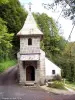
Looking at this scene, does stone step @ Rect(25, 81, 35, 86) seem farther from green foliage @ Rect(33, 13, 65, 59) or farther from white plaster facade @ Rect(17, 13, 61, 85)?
green foliage @ Rect(33, 13, 65, 59)

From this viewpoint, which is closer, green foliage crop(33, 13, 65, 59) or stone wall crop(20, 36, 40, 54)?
stone wall crop(20, 36, 40, 54)

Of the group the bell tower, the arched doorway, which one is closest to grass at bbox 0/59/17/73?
the arched doorway

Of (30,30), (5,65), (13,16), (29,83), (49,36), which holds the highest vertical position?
(13,16)

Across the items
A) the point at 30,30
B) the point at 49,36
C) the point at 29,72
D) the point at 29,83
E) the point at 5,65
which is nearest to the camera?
the point at 29,83

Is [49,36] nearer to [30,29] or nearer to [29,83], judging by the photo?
[30,29]

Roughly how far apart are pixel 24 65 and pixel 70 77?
8623 mm

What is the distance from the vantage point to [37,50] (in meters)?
35.2

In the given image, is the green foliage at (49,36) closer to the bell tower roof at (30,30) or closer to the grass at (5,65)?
the grass at (5,65)

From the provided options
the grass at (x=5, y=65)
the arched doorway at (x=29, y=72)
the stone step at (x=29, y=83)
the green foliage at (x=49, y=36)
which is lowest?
the stone step at (x=29, y=83)

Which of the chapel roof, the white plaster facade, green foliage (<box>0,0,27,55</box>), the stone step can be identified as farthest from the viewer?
green foliage (<box>0,0,27,55</box>)

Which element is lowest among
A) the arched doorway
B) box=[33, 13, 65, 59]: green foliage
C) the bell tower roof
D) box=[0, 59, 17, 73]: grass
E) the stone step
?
the stone step

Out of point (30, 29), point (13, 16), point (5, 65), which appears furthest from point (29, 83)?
point (13, 16)

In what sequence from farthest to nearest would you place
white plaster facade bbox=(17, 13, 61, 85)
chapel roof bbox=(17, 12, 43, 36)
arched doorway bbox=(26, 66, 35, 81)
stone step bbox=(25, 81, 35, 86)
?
arched doorway bbox=(26, 66, 35, 81)
chapel roof bbox=(17, 12, 43, 36)
white plaster facade bbox=(17, 13, 61, 85)
stone step bbox=(25, 81, 35, 86)

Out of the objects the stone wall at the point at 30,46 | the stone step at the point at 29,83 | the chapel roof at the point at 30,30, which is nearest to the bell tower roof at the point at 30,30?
the chapel roof at the point at 30,30
